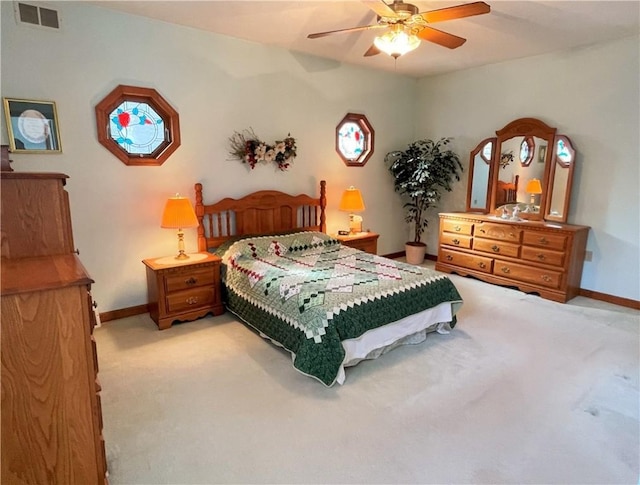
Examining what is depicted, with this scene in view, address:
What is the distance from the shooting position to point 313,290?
2871 mm

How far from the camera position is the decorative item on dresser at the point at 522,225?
416cm

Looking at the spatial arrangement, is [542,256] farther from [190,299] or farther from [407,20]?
[190,299]

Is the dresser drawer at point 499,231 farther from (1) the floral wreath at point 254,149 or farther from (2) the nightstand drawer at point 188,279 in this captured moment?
(2) the nightstand drawer at point 188,279

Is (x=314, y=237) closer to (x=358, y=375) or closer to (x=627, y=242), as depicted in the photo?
(x=358, y=375)

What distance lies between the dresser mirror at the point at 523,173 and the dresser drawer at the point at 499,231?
239 millimetres

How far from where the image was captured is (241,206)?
4137mm

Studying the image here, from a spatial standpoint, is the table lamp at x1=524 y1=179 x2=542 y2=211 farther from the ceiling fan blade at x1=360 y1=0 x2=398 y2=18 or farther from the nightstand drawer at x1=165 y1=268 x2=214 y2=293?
the nightstand drawer at x1=165 y1=268 x2=214 y2=293

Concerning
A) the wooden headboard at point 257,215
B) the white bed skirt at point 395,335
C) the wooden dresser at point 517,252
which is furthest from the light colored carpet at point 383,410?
the wooden headboard at point 257,215

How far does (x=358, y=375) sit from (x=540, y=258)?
9.24 ft

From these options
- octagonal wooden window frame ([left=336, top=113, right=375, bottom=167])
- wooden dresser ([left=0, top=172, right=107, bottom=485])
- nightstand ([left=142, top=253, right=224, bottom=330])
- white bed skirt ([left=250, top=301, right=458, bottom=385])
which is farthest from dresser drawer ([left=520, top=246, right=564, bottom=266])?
wooden dresser ([left=0, top=172, right=107, bottom=485])

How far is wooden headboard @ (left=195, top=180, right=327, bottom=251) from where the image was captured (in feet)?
13.0

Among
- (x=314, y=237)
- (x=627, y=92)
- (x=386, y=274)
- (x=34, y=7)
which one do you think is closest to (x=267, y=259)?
(x=314, y=237)

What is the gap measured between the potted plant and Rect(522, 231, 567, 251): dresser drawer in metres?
1.46

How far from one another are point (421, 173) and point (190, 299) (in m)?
3.49
